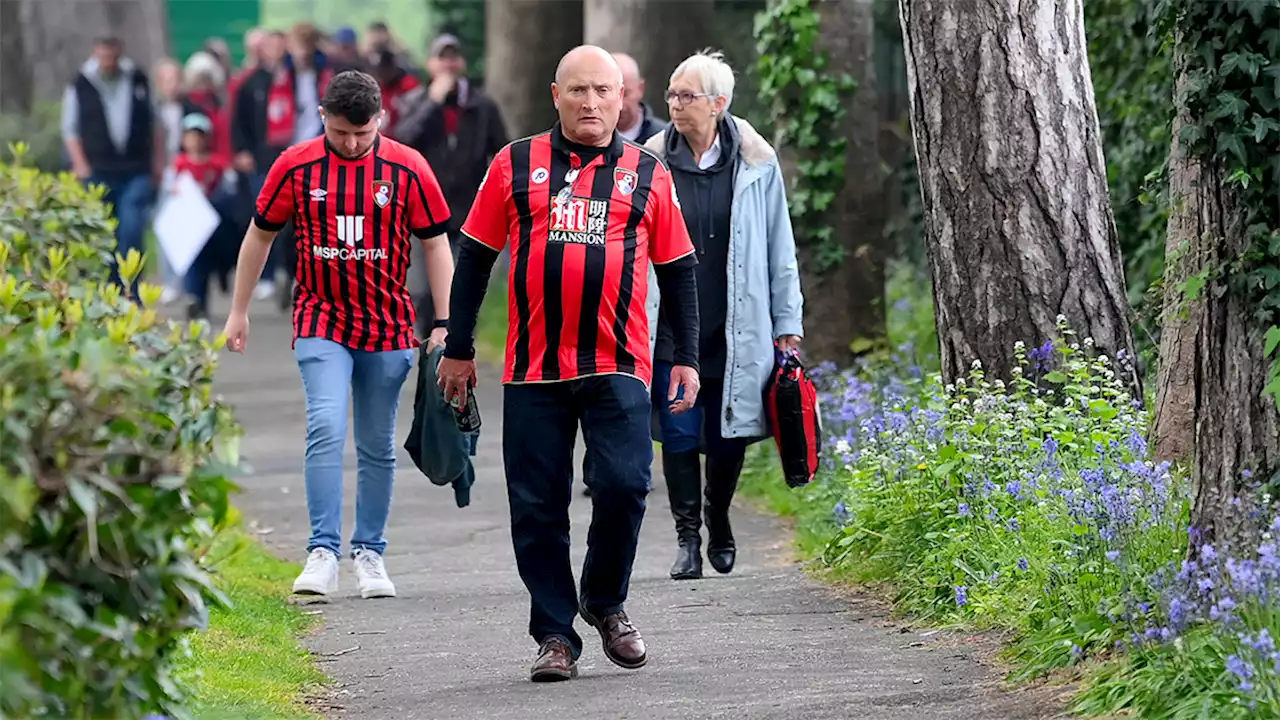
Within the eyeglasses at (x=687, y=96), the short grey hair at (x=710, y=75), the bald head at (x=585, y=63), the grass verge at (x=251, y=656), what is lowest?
the grass verge at (x=251, y=656)

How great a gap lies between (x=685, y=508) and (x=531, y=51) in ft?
35.1

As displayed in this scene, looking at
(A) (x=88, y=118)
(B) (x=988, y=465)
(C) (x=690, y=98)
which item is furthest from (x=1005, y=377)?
(A) (x=88, y=118)

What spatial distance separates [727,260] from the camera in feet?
29.0

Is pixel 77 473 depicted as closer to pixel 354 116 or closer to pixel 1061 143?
pixel 354 116

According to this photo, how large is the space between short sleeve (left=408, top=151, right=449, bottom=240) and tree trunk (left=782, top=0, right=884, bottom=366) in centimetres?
388

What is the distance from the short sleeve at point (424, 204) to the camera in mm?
8648

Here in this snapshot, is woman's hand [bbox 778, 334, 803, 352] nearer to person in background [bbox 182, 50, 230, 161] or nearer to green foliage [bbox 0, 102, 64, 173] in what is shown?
person in background [bbox 182, 50, 230, 161]

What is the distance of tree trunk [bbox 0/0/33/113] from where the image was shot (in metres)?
30.2

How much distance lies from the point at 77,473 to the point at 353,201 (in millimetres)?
4320

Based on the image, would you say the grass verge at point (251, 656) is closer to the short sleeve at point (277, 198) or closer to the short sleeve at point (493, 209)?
the short sleeve at point (493, 209)

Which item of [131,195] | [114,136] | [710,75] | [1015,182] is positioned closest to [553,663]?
[1015,182]

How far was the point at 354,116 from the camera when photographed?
845 cm

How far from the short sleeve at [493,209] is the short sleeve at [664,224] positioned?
43cm

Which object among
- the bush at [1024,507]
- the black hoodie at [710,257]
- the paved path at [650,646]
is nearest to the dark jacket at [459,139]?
the paved path at [650,646]
